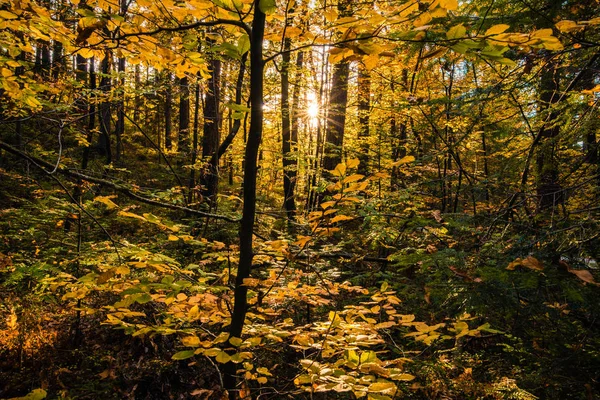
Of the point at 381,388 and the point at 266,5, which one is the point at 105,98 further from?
the point at 381,388

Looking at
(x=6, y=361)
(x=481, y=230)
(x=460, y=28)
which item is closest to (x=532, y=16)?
(x=481, y=230)

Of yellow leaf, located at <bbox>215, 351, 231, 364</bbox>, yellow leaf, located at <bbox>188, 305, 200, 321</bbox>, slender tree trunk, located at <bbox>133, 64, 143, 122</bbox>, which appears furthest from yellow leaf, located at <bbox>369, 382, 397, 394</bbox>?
slender tree trunk, located at <bbox>133, 64, 143, 122</bbox>

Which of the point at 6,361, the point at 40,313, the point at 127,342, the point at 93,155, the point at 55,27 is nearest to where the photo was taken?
the point at 55,27

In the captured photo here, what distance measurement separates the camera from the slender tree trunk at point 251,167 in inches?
52.3

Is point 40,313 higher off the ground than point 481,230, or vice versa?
point 481,230

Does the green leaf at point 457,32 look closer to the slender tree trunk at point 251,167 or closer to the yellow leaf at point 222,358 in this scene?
the slender tree trunk at point 251,167

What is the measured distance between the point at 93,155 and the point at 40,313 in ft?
32.6

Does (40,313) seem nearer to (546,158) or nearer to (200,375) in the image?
(200,375)

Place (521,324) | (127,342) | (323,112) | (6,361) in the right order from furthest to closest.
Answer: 1. (323,112)
2. (127,342)
3. (6,361)
4. (521,324)

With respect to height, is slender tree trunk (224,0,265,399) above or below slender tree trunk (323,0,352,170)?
below

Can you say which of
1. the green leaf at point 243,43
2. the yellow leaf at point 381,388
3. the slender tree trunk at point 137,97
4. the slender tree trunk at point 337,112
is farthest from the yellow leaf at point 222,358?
the slender tree trunk at point 337,112

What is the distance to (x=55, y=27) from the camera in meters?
1.72

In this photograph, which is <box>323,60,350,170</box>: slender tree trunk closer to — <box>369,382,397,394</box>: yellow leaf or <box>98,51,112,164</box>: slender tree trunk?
<box>98,51,112,164</box>: slender tree trunk

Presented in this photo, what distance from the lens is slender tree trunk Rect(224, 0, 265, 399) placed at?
4.36 feet
